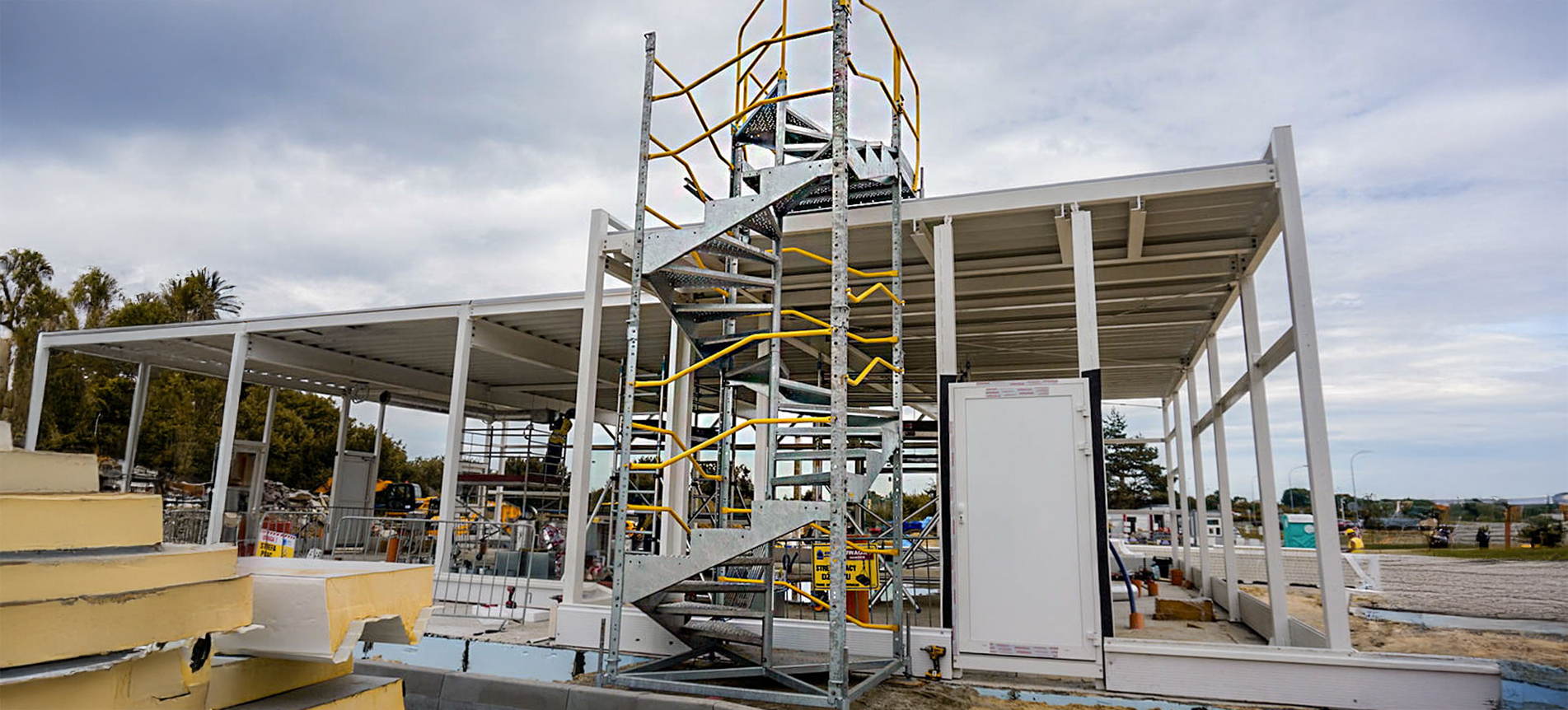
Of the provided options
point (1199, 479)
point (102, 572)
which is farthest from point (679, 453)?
point (1199, 479)

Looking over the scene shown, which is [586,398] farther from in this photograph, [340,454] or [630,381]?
[340,454]

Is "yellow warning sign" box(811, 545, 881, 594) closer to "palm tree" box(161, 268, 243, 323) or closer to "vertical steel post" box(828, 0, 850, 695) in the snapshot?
"vertical steel post" box(828, 0, 850, 695)

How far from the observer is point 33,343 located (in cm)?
2364

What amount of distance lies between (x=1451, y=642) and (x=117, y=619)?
35.5ft

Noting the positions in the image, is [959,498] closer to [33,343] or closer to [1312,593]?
[1312,593]

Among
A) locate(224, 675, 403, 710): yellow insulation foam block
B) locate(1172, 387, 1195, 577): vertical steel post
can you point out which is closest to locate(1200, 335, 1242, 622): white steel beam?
locate(1172, 387, 1195, 577): vertical steel post

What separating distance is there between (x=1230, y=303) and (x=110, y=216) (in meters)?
16.6

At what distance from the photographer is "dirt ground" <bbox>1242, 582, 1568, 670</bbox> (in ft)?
22.9

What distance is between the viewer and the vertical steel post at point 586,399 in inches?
296

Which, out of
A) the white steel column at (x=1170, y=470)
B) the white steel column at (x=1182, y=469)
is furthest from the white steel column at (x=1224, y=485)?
the white steel column at (x=1170, y=470)

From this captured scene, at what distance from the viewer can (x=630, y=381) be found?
5949 millimetres

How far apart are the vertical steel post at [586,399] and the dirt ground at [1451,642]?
6877 millimetres

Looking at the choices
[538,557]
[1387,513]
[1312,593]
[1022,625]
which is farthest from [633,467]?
[1387,513]

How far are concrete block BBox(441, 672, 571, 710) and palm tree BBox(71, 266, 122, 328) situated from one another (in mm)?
30689
